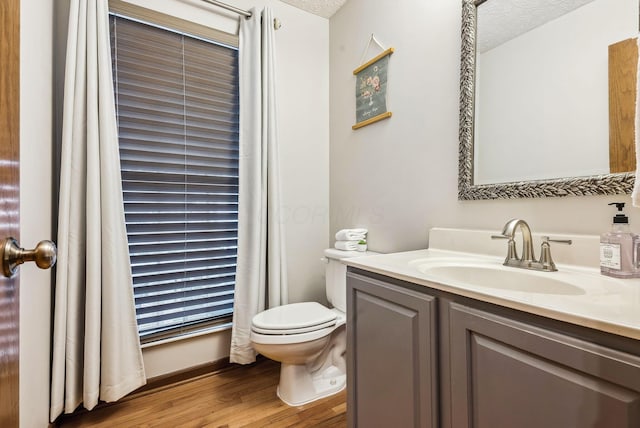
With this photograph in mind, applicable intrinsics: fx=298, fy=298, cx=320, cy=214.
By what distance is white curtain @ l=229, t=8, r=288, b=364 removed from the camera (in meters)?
1.81

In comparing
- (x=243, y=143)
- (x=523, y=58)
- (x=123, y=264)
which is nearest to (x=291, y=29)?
(x=243, y=143)

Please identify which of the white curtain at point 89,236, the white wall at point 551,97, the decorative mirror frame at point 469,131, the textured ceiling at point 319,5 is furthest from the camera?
the textured ceiling at point 319,5

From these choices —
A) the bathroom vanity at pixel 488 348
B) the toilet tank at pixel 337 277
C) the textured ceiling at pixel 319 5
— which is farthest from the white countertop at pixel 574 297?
the textured ceiling at pixel 319 5

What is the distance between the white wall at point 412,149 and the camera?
1131mm

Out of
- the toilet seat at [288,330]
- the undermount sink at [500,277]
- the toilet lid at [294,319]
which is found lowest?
the toilet seat at [288,330]

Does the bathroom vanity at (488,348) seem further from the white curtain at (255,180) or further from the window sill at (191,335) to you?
the window sill at (191,335)

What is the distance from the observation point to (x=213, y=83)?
1.86 meters

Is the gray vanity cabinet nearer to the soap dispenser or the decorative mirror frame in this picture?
the soap dispenser

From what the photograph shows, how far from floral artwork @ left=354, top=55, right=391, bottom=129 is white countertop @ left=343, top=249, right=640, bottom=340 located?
1.06m

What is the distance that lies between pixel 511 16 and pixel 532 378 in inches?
50.8

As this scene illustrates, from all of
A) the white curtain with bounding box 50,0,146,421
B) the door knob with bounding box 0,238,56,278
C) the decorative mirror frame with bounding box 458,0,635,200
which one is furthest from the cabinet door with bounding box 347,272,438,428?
the white curtain with bounding box 50,0,146,421

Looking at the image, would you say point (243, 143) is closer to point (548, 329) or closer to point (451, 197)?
point (451, 197)

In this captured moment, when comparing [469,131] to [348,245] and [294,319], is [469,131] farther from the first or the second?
[294,319]

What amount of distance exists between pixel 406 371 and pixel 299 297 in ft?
4.23
